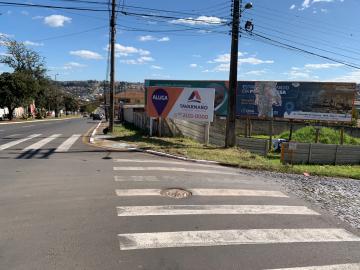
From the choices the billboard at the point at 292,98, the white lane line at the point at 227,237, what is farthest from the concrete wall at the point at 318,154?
the billboard at the point at 292,98

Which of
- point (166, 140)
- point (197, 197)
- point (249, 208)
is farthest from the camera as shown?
point (166, 140)

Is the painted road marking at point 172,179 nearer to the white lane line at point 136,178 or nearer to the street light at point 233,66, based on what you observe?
the white lane line at point 136,178

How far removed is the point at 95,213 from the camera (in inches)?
283

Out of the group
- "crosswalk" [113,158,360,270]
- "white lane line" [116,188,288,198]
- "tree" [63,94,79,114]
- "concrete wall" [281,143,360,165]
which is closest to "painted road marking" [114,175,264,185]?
"crosswalk" [113,158,360,270]

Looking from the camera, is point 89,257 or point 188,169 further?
point 188,169

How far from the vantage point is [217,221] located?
7.07m

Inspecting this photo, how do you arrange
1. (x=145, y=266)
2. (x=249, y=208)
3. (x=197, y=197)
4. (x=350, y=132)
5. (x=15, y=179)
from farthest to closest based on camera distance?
1. (x=350, y=132)
2. (x=15, y=179)
3. (x=197, y=197)
4. (x=249, y=208)
5. (x=145, y=266)

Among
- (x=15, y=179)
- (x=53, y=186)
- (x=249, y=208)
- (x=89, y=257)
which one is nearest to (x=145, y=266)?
(x=89, y=257)

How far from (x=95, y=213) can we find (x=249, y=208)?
3.14 m

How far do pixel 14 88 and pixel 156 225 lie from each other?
55.7 metres

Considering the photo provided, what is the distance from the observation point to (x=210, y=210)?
7.74 m

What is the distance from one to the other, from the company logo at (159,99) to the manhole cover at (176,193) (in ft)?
38.1

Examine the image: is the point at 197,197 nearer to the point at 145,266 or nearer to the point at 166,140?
the point at 145,266

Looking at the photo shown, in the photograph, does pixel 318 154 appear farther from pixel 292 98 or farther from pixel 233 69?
pixel 292 98
